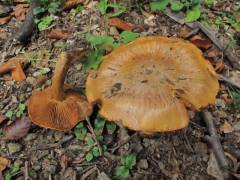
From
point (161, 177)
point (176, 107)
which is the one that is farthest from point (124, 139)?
point (176, 107)

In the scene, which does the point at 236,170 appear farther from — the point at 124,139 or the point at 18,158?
the point at 18,158

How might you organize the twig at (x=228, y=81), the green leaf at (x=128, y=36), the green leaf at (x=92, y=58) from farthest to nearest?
the green leaf at (x=128, y=36)
the green leaf at (x=92, y=58)
the twig at (x=228, y=81)

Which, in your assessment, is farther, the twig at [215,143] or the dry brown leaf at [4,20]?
the dry brown leaf at [4,20]

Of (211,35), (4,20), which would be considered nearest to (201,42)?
(211,35)

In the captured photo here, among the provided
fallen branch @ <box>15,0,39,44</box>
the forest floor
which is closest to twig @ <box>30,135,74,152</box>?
the forest floor

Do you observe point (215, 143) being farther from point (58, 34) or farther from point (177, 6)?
point (58, 34)

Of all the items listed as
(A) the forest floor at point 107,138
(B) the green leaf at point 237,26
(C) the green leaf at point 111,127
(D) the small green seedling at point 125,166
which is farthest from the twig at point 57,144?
(B) the green leaf at point 237,26

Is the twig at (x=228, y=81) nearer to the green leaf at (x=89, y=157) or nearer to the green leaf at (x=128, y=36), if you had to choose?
the green leaf at (x=128, y=36)
